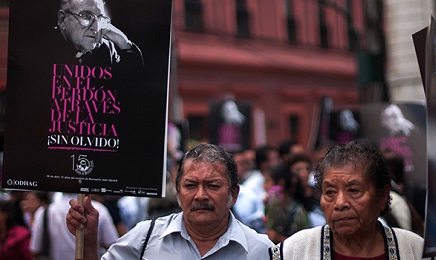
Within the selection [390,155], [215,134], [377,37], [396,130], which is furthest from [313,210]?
[377,37]

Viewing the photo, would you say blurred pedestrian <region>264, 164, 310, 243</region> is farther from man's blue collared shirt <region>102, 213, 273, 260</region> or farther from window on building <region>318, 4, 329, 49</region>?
window on building <region>318, 4, 329, 49</region>

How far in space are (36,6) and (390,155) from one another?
3157mm

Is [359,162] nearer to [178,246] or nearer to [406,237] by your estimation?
[406,237]

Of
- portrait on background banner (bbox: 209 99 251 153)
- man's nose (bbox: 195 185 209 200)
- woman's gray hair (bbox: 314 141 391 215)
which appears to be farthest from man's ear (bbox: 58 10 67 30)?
portrait on background banner (bbox: 209 99 251 153)

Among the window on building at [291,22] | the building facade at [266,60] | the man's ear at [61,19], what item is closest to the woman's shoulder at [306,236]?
the man's ear at [61,19]

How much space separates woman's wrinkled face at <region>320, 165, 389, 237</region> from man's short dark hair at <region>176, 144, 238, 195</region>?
0.58 meters

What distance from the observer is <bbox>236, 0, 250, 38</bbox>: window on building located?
30.7 meters

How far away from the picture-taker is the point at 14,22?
4.08 m

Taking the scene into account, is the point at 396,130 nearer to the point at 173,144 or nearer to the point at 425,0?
the point at 173,144

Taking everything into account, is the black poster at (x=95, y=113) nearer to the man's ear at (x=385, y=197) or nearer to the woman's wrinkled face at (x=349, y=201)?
the woman's wrinkled face at (x=349, y=201)

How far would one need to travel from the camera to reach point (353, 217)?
3.51 m

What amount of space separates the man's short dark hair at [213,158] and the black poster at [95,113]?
12 cm

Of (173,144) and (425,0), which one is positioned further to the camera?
(425,0)

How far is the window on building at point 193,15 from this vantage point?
28.1 metres
